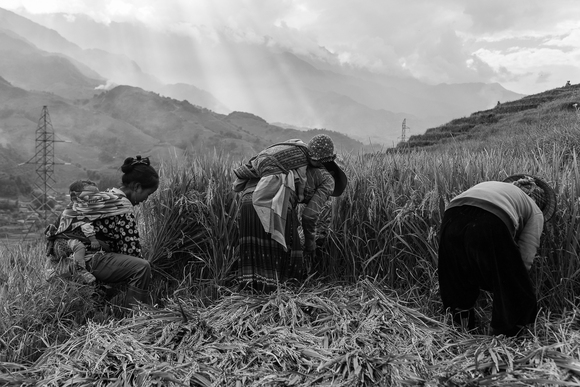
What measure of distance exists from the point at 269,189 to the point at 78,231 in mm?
1425

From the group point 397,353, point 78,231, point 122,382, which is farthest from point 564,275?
point 78,231

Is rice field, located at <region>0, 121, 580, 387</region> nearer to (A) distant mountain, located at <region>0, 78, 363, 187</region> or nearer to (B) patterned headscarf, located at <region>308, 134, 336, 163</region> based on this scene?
(B) patterned headscarf, located at <region>308, 134, 336, 163</region>

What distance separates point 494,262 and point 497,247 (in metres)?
0.09

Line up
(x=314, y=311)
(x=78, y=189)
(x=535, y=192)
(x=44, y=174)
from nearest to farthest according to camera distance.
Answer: (x=535, y=192) < (x=314, y=311) < (x=78, y=189) < (x=44, y=174)

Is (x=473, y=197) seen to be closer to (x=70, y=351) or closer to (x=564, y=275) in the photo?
(x=564, y=275)

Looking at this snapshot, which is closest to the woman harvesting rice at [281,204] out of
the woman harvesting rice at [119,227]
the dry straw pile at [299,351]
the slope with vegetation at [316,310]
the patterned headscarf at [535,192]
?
the slope with vegetation at [316,310]

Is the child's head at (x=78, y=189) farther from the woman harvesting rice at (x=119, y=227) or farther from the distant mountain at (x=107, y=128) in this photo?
the distant mountain at (x=107, y=128)

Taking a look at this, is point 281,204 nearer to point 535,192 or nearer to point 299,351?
point 299,351

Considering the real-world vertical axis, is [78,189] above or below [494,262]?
above

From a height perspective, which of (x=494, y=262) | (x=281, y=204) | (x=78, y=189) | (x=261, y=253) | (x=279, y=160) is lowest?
(x=261, y=253)

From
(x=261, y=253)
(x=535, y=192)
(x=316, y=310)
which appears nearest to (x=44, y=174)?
(x=261, y=253)

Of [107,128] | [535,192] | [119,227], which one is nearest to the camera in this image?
[535,192]

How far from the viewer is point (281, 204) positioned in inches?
130

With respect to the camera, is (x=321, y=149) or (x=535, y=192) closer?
(x=535, y=192)
